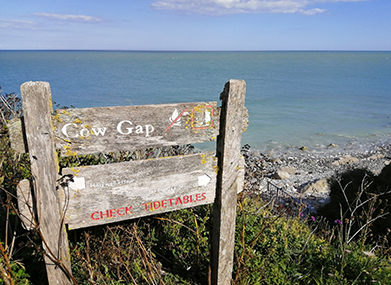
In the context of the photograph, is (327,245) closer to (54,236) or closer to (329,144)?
(54,236)

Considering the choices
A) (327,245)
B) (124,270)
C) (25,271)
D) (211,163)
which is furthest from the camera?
(327,245)

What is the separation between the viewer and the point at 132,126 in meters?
2.57

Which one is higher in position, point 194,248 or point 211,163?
point 211,163

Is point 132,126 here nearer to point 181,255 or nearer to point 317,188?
point 181,255

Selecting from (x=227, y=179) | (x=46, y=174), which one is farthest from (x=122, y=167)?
(x=227, y=179)

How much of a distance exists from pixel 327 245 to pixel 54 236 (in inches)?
136

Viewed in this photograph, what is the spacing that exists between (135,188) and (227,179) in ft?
2.82

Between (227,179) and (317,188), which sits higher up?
(227,179)

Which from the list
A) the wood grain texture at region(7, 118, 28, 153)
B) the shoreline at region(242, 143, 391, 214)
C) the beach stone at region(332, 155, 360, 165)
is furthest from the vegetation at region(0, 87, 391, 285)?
the beach stone at region(332, 155, 360, 165)

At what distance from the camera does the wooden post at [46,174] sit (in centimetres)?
227

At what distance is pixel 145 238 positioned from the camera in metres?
3.79

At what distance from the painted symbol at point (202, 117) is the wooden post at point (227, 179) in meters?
0.11

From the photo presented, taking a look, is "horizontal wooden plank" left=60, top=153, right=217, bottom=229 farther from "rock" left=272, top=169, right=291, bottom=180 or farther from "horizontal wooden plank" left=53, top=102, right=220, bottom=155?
"rock" left=272, top=169, right=291, bottom=180

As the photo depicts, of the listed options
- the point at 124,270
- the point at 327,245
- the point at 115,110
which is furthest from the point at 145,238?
the point at 327,245
